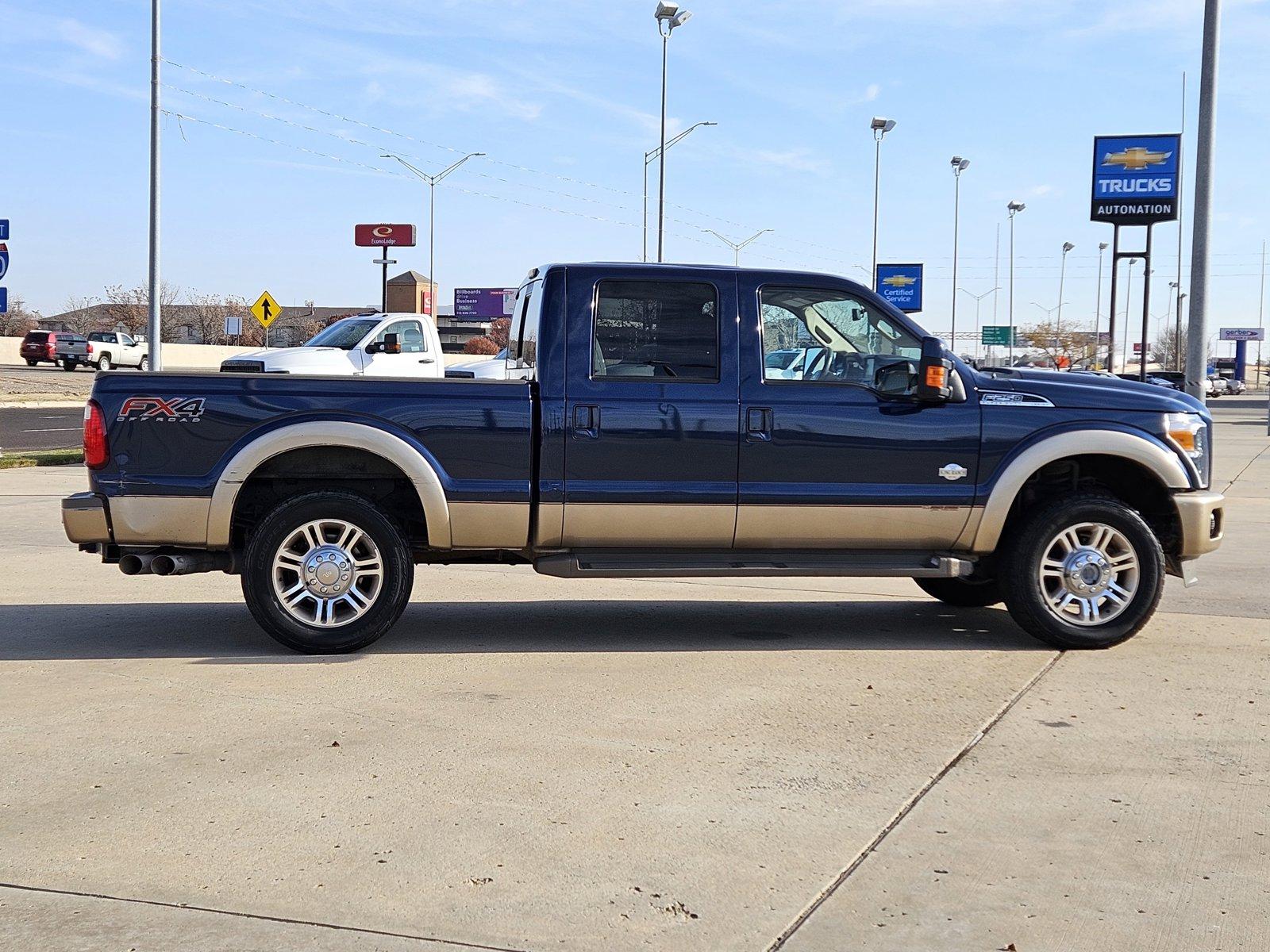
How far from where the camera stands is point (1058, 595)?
7453 mm

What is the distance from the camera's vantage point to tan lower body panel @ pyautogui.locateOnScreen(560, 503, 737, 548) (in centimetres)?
715

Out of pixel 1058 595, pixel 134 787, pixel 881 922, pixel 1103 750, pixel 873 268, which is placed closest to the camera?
pixel 881 922

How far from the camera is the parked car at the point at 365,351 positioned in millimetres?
20797

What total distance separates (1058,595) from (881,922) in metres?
4.05

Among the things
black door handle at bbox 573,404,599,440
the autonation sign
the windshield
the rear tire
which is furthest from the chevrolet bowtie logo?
black door handle at bbox 573,404,599,440

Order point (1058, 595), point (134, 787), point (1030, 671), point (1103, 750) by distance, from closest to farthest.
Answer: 1. point (134, 787)
2. point (1103, 750)
3. point (1030, 671)
4. point (1058, 595)

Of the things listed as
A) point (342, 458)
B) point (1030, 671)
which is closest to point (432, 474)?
point (342, 458)

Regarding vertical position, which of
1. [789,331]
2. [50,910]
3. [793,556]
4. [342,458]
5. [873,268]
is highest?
[873,268]

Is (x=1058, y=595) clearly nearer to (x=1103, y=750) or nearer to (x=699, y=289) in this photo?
(x=1103, y=750)

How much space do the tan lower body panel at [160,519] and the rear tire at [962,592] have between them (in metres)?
4.41

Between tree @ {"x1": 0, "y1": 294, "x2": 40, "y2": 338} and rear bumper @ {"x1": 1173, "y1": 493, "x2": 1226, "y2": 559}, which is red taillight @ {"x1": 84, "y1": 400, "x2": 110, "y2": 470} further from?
tree @ {"x1": 0, "y1": 294, "x2": 40, "y2": 338}

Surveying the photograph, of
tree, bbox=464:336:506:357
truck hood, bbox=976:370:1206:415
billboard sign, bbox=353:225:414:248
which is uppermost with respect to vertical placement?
billboard sign, bbox=353:225:414:248

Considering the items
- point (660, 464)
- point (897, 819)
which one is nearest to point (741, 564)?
point (660, 464)

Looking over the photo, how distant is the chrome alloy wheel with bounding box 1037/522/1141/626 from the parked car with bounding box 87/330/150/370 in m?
53.2
